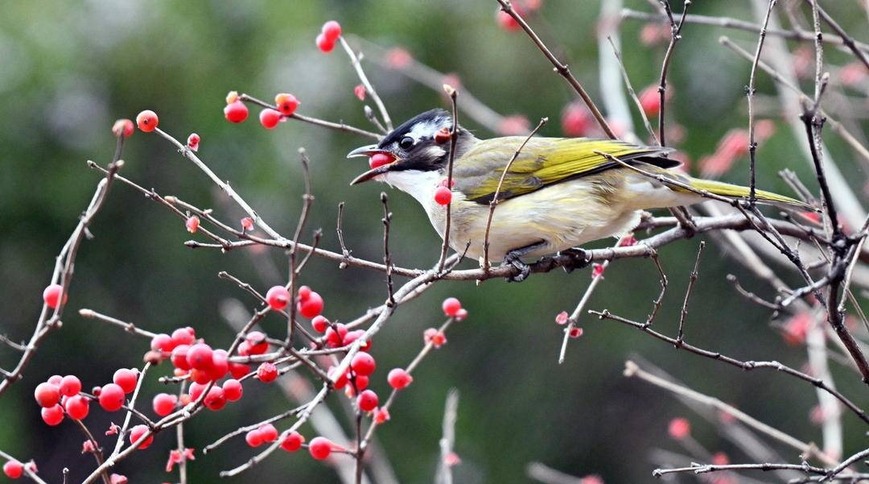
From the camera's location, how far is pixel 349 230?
831 cm

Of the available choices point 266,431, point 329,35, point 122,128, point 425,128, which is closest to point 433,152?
point 425,128

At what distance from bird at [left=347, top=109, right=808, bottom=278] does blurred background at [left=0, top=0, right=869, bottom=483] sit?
2553 mm

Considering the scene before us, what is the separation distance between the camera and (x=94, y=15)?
299 inches

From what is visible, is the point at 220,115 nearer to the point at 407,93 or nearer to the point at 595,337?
the point at 407,93

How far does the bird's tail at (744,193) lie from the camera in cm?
329

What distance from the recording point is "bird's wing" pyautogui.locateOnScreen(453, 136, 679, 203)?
162 inches

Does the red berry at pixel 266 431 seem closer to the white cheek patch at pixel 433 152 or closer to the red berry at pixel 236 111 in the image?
the red berry at pixel 236 111

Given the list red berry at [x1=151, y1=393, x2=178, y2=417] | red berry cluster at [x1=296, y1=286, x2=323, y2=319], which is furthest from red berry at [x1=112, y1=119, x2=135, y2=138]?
red berry at [x1=151, y1=393, x2=178, y2=417]

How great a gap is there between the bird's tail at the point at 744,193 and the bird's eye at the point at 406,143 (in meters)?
1.09

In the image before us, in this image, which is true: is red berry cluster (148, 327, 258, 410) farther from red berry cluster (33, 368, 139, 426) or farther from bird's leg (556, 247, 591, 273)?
bird's leg (556, 247, 591, 273)

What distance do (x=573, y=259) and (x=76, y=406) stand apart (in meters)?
2.00

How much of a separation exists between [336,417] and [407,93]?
2788 millimetres

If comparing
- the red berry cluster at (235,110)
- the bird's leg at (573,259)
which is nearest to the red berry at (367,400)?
the red berry cluster at (235,110)

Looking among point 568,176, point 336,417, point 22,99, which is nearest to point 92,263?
point 22,99
